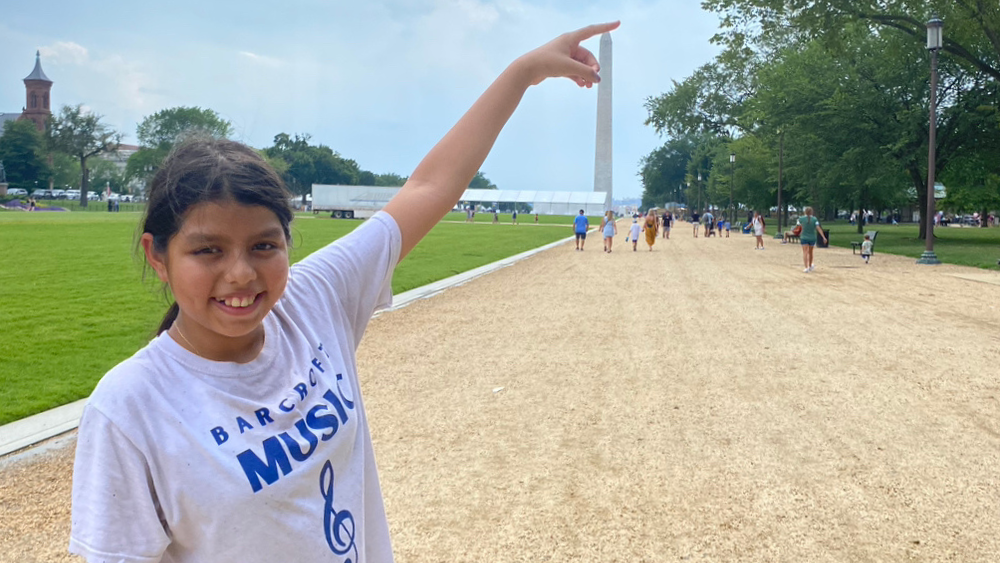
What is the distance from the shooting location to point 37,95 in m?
124

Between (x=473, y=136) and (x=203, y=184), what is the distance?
33.2 inches

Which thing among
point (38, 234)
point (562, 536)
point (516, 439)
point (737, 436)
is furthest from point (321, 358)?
point (38, 234)

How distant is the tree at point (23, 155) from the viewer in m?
96.9

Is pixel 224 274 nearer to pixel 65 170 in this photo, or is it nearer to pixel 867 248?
pixel 867 248

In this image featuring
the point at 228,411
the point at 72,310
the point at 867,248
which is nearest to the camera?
the point at 228,411

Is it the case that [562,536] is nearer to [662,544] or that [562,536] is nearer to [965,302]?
[662,544]

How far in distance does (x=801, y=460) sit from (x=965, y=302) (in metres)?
10.4

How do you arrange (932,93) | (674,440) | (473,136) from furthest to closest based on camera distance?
1. (932,93)
2. (674,440)
3. (473,136)

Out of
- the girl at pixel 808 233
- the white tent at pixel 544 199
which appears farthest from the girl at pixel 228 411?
the white tent at pixel 544 199

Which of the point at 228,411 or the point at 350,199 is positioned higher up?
the point at 350,199

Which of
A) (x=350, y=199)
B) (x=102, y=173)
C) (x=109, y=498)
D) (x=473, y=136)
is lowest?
(x=109, y=498)

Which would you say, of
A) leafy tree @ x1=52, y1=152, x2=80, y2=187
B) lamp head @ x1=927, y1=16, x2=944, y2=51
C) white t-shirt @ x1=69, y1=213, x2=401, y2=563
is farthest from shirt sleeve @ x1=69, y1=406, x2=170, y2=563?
leafy tree @ x1=52, y1=152, x2=80, y2=187

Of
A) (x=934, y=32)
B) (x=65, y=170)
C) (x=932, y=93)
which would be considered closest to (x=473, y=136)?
(x=934, y=32)

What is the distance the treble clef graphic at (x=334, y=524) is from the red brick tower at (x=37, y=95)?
13800 cm
